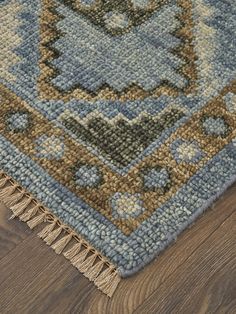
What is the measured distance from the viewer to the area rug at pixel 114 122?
88 cm

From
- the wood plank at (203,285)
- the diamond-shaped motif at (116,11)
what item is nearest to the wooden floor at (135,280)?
the wood plank at (203,285)

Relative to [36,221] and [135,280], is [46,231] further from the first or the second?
[135,280]

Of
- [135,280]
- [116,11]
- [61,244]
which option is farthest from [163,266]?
[116,11]

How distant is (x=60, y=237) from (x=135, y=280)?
0.13 meters

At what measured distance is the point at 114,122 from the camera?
1.00 metres

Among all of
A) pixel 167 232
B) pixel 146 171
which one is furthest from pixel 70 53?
pixel 167 232

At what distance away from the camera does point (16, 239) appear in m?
0.89

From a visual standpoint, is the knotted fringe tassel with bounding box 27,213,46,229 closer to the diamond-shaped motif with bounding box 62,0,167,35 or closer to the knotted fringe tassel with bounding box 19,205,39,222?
the knotted fringe tassel with bounding box 19,205,39,222

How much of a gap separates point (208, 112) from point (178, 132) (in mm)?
70

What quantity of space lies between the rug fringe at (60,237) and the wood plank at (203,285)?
0.07 metres

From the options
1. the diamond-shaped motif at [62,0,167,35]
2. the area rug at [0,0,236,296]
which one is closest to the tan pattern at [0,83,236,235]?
the area rug at [0,0,236,296]

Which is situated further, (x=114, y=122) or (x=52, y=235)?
(x=114, y=122)

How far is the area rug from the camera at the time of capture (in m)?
0.88

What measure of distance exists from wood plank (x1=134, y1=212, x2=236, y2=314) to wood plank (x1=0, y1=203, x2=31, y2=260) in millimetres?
206
